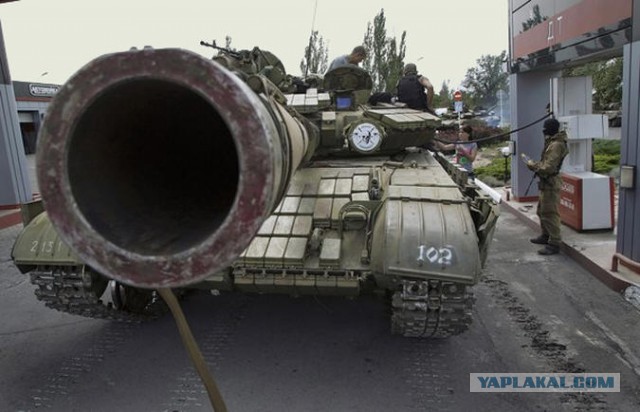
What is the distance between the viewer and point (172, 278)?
67.5 inches

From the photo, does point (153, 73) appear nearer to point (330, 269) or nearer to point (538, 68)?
point (330, 269)

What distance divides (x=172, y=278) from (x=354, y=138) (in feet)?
13.4

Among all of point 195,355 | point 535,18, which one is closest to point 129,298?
point 195,355

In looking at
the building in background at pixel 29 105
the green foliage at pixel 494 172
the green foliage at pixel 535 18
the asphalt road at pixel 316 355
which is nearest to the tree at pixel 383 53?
the green foliage at pixel 494 172

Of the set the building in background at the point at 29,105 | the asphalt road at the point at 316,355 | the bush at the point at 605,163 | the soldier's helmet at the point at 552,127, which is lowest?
the asphalt road at the point at 316,355

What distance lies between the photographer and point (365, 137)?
561cm

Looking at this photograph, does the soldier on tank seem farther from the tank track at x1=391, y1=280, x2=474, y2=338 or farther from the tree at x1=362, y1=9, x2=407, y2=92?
the tree at x1=362, y1=9, x2=407, y2=92

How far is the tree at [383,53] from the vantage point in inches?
806

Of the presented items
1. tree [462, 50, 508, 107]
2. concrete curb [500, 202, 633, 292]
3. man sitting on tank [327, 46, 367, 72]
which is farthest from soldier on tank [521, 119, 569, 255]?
Answer: tree [462, 50, 508, 107]

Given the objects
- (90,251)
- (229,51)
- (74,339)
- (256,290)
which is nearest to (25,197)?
(74,339)

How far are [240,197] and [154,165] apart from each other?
75 cm

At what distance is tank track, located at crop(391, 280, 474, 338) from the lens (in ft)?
13.2
